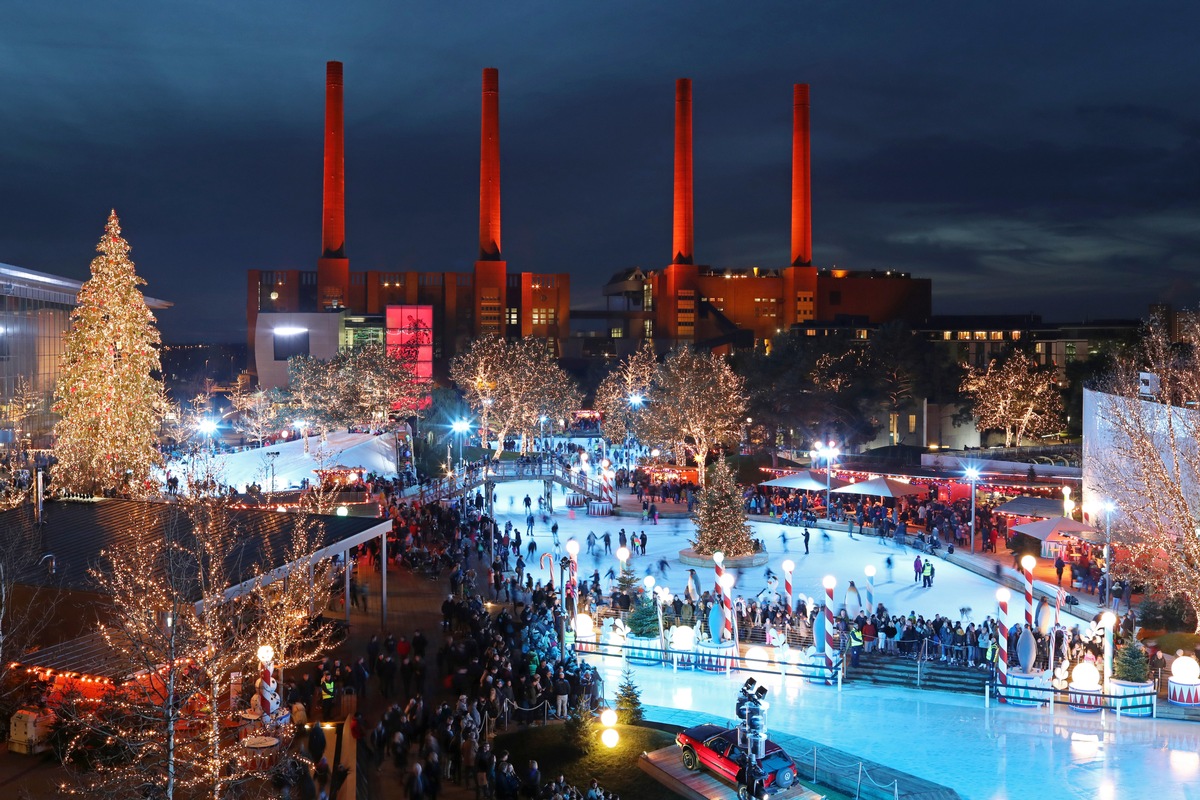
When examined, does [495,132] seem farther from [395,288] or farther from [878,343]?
[878,343]

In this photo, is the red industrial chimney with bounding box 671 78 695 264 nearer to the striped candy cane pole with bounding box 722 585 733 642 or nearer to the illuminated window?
the illuminated window

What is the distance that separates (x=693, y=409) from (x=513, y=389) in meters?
14.7

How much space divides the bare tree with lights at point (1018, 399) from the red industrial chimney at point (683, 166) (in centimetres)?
3720

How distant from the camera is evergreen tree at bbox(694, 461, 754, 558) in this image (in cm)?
→ 2836

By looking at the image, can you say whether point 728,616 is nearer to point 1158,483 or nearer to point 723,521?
point 723,521

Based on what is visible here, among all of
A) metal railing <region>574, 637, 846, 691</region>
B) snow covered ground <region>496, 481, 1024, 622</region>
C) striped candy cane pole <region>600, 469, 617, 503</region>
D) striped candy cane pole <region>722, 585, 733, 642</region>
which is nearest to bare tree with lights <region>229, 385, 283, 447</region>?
striped candy cane pole <region>600, 469, 617, 503</region>

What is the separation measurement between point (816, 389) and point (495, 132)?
4559 centimetres

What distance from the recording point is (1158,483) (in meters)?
20.6

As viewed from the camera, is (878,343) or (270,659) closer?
(270,659)

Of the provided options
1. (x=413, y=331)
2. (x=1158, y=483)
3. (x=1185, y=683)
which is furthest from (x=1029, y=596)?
(x=413, y=331)

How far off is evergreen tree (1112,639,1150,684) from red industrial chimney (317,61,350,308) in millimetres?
78859

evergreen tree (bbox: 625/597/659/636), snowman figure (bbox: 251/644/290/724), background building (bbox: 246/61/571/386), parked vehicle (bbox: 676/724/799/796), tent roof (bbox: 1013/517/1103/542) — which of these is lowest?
parked vehicle (bbox: 676/724/799/796)

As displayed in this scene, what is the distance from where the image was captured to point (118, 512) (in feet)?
63.4

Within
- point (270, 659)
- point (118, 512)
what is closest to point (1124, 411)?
point (270, 659)
